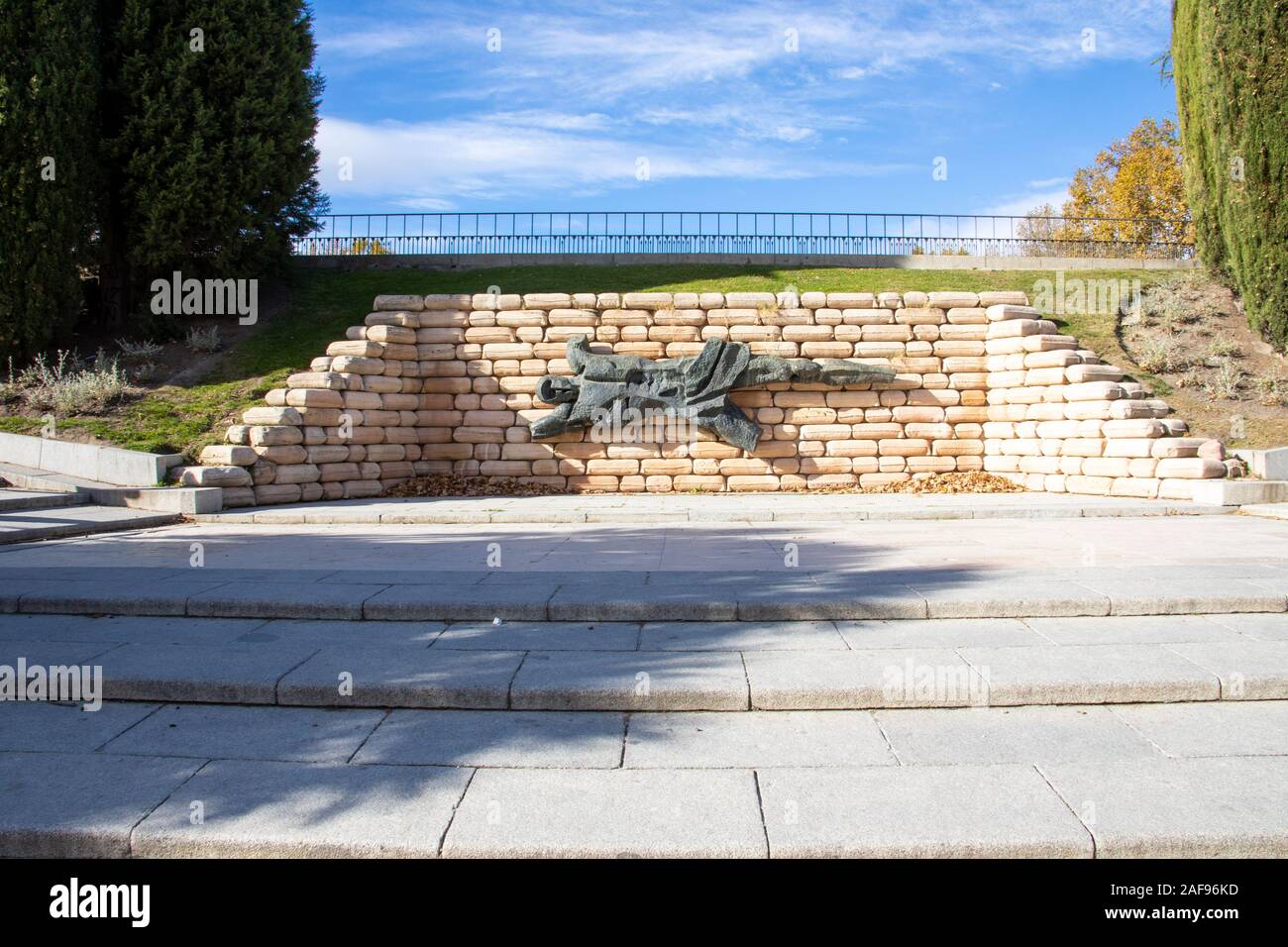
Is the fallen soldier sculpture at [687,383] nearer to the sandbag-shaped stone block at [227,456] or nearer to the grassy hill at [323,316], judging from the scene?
the sandbag-shaped stone block at [227,456]

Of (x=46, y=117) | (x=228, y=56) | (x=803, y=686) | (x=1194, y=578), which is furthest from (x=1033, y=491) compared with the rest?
(x=46, y=117)

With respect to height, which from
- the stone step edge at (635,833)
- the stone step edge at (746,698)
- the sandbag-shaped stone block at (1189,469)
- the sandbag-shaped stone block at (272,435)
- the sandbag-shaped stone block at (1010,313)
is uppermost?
the sandbag-shaped stone block at (1010,313)

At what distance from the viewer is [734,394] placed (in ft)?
43.7

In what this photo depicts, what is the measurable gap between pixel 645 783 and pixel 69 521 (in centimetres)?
863

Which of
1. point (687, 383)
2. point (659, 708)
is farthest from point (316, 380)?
point (659, 708)

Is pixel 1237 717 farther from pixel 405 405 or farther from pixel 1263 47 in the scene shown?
pixel 1263 47

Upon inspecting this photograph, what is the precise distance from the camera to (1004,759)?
3646 mm

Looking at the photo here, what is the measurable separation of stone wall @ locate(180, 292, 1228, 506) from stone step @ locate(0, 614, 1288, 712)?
307 inches

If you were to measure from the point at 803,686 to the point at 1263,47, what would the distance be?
15.8 metres

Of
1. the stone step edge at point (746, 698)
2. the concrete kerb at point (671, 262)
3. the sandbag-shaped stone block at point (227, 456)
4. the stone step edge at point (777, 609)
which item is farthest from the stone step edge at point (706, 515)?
the concrete kerb at point (671, 262)

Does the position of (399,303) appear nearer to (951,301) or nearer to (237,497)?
(237,497)

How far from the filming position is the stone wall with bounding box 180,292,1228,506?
511 inches

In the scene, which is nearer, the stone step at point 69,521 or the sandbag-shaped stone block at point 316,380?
the stone step at point 69,521

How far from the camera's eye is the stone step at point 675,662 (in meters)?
4.21
